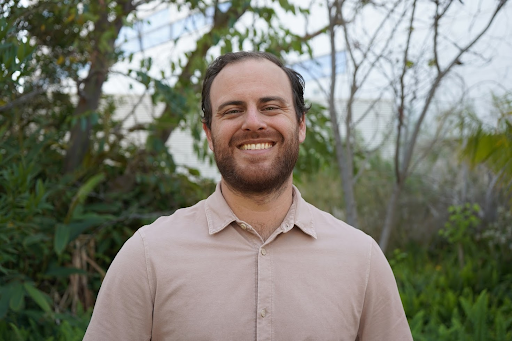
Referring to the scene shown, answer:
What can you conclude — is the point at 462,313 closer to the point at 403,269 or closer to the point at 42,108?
the point at 403,269

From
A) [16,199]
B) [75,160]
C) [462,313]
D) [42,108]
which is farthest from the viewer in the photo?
[42,108]

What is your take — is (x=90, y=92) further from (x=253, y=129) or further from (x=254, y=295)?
(x=254, y=295)

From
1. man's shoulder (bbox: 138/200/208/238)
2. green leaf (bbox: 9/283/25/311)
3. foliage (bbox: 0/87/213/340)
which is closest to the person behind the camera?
man's shoulder (bbox: 138/200/208/238)

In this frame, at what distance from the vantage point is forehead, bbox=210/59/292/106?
6.92ft

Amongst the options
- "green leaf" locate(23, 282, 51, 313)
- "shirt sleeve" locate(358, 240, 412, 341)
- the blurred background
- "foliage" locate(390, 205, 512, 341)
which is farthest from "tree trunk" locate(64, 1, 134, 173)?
"shirt sleeve" locate(358, 240, 412, 341)

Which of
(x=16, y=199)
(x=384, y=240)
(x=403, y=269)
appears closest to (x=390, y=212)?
(x=384, y=240)

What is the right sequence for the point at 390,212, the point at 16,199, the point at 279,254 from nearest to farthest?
the point at 279,254
the point at 16,199
the point at 390,212

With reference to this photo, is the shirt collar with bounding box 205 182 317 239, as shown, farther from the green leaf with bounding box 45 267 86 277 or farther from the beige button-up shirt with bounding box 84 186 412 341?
the green leaf with bounding box 45 267 86 277

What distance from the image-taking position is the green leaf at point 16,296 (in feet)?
12.1

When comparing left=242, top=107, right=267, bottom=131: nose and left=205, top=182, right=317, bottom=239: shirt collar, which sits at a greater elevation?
left=242, top=107, right=267, bottom=131: nose

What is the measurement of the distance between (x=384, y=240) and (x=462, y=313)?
1.43 meters

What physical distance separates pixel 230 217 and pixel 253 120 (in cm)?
38

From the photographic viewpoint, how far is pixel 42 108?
20.4 ft

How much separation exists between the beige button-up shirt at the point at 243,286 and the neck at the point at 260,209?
0.05 m
